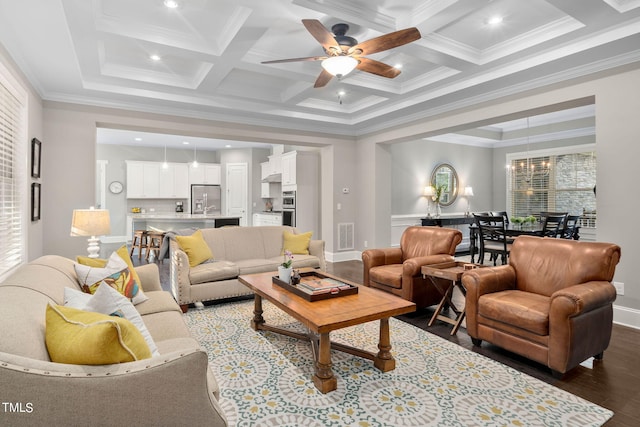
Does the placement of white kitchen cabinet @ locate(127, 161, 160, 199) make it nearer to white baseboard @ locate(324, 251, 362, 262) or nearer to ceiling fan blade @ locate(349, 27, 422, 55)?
white baseboard @ locate(324, 251, 362, 262)

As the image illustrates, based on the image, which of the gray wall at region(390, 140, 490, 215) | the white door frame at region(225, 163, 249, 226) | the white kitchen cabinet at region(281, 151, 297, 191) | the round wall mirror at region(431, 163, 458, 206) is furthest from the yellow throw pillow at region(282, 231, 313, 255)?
the white door frame at region(225, 163, 249, 226)

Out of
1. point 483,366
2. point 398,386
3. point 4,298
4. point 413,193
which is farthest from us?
point 413,193

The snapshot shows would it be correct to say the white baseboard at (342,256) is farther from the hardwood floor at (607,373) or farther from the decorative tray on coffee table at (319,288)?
the decorative tray on coffee table at (319,288)

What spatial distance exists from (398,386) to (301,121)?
493 cm

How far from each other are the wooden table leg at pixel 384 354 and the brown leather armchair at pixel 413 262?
1.20 m

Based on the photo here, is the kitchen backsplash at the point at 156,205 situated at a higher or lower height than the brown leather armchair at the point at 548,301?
higher

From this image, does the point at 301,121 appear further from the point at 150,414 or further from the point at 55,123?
the point at 150,414

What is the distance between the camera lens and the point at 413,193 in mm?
8328

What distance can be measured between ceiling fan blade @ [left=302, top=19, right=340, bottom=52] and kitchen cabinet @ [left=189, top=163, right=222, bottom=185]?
7985 millimetres

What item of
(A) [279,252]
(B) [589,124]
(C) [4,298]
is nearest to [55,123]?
(A) [279,252]

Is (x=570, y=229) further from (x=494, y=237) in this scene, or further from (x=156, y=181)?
(x=156, y=181)

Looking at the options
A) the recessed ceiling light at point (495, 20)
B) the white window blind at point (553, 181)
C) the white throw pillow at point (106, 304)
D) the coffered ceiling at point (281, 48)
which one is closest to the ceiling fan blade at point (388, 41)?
the coffered ceiling at point (281, 48)

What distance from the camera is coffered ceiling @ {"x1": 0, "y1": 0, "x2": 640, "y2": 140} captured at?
290 cm

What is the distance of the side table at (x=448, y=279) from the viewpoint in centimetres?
328
